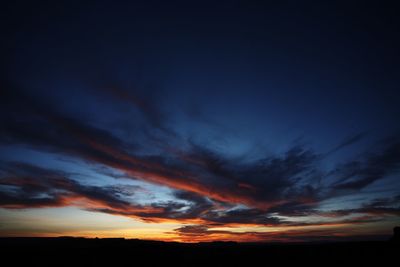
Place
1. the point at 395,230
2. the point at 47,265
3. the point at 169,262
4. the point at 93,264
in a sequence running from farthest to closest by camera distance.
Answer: the point at 395,230 → the point at 169,262 → the point at 93,264 → the point at 47,265

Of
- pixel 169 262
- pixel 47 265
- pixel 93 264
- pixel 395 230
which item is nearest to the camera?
pixel 47 265

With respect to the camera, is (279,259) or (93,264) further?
(279,259)

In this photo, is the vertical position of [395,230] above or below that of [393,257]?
above

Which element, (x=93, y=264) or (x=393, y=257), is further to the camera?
(x=393, y=257)

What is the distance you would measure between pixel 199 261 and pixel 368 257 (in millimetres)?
18411

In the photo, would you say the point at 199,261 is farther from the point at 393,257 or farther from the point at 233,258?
the point at 393,257

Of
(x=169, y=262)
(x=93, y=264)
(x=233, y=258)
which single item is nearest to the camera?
(x=93, y=264)

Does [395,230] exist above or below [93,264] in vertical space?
above

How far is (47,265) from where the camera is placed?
77.3ft

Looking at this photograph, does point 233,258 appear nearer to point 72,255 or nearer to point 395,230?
point 72,255

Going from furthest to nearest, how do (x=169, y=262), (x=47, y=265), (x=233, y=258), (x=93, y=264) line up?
(x=233, y=258), (x=169, y=262), (x=93, y=264), (x=47, y=265)

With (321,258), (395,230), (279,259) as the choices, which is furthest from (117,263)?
(395,230)

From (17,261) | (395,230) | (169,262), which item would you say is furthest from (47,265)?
(395,230)

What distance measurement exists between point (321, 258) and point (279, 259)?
480cm
